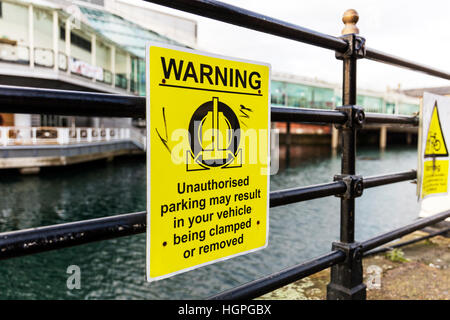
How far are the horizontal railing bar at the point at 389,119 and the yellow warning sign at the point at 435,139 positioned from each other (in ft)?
0.34

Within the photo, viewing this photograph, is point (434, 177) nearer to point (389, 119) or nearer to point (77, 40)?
point (389, 119)

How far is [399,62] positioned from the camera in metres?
1.98

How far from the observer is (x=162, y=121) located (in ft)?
3.31

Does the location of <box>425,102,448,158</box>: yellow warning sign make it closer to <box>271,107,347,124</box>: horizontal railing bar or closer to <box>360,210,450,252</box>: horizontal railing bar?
<box>360,210,450,252</box>: horizontal railing bar

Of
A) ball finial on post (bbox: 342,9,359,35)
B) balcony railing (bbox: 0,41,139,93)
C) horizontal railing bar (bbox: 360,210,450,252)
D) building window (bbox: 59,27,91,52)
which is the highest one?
building window (bbox: 59,27,91,52)

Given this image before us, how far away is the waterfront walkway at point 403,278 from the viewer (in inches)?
82.7

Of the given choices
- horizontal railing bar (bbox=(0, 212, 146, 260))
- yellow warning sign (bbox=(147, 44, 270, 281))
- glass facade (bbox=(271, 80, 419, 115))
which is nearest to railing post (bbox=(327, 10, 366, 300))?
yellow warning sign (bbox=(147, 44, 270, 281))

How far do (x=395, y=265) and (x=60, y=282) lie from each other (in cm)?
502

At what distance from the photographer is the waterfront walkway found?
6.89 ft

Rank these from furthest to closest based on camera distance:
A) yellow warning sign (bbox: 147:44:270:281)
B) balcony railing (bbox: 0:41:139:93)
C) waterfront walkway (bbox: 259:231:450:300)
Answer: balcony railing (bbox: 0:41:139:93) < waterfront walkway (bbox: 259:231:450:300) < yellow warning sign (bbox: 147:44:270:281)

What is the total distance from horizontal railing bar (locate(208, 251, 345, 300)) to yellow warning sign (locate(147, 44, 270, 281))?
13 cm
